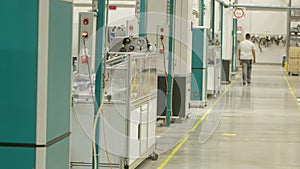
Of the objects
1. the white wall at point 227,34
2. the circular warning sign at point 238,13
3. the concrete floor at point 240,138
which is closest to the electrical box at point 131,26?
the concrete floor at point 240,138

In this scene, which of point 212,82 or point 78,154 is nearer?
point 78,154

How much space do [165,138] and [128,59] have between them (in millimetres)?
3649

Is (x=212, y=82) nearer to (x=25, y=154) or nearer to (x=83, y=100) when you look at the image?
(x=83, y=100)

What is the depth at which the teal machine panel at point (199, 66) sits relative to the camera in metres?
14.4

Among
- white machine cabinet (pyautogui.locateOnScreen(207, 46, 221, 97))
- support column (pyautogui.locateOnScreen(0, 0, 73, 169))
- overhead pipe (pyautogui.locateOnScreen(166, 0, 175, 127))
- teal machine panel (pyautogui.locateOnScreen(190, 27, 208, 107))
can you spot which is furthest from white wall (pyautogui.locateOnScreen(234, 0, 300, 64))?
support column (pyautogui.locateOnScreen(0, 0, 73, 169))

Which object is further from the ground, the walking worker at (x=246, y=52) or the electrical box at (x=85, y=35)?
the walking worker at (x=246, y=52)

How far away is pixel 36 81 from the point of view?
4.14 m

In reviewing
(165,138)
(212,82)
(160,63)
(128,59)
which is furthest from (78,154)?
(212,82)

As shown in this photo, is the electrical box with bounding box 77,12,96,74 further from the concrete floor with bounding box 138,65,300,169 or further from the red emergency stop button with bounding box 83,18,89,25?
the concrete floor with bounding box 138,65,300,169

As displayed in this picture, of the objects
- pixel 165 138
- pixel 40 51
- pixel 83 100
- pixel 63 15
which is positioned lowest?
pixel 165 138

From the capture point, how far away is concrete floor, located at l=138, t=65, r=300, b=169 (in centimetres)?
854

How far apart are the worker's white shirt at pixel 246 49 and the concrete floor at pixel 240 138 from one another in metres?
3.63

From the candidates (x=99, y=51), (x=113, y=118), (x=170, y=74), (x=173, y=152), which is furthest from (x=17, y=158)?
(x=170, y=74)

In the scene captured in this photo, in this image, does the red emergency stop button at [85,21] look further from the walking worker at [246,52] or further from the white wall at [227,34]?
the white wall at [227,34]
